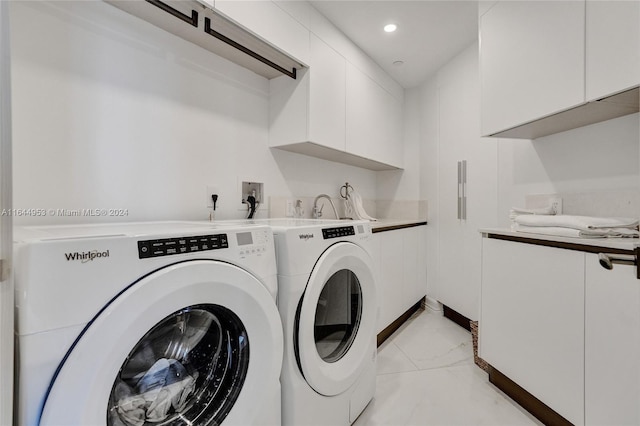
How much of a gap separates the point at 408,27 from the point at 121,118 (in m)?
1.97

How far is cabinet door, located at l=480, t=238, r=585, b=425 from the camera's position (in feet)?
3.85

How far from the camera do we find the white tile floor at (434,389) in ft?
4.66

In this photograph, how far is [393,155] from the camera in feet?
9.48

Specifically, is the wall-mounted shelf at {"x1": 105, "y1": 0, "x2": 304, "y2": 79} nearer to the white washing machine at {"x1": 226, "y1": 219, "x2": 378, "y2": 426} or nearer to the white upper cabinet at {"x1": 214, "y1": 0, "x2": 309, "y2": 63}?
the white upper cabinet at {"x1": 214, "y1": 0, "x2": 309, "y2": 63}

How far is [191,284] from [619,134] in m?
1.95

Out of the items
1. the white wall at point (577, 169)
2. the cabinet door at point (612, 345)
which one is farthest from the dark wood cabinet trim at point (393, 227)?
the cabinet door at point (612, 345)

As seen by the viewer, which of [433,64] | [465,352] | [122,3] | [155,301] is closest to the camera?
[155,301]

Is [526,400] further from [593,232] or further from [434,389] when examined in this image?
[593,232]

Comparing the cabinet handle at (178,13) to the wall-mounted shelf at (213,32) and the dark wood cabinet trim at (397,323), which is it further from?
the dark wood cabinet trim at (397,323)

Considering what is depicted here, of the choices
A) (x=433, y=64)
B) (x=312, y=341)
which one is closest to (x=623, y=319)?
(x=312, y=341)

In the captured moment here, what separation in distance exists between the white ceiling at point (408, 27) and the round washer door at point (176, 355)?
187 cm

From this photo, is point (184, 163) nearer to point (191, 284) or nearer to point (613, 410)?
point (191, 284)

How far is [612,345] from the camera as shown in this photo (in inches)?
41.0

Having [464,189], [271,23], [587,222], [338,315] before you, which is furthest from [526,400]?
[271,23]
